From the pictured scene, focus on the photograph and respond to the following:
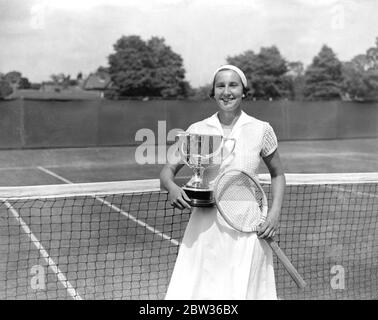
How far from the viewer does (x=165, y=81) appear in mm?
63594

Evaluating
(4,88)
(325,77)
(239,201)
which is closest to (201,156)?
(239,201)

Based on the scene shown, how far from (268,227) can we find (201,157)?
510mm

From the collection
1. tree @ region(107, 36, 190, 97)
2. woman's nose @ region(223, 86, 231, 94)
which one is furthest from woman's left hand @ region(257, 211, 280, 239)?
tree @ region(107, 36, 190, 97)

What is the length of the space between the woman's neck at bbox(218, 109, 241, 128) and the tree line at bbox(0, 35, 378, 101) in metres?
53.5

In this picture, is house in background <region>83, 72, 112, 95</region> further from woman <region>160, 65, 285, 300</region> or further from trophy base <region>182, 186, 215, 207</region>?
trophy base <region>182, 186, 215, 207</region>

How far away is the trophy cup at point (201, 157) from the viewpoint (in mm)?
2766

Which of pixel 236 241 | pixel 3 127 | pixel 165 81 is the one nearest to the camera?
pixel 236 241

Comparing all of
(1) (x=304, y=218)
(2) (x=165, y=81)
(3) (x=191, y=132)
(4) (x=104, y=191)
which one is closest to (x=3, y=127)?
(1) (x=304, y=218)

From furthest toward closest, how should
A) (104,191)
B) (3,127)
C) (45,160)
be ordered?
1. (3,127)
2. (45,160)
3. (104,191)

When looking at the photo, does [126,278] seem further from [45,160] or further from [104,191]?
[45,160]

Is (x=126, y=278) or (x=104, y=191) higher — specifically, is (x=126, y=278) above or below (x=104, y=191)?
below

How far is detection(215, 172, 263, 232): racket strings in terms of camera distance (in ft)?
9.36

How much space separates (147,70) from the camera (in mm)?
64688

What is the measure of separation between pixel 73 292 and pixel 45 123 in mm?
17818
